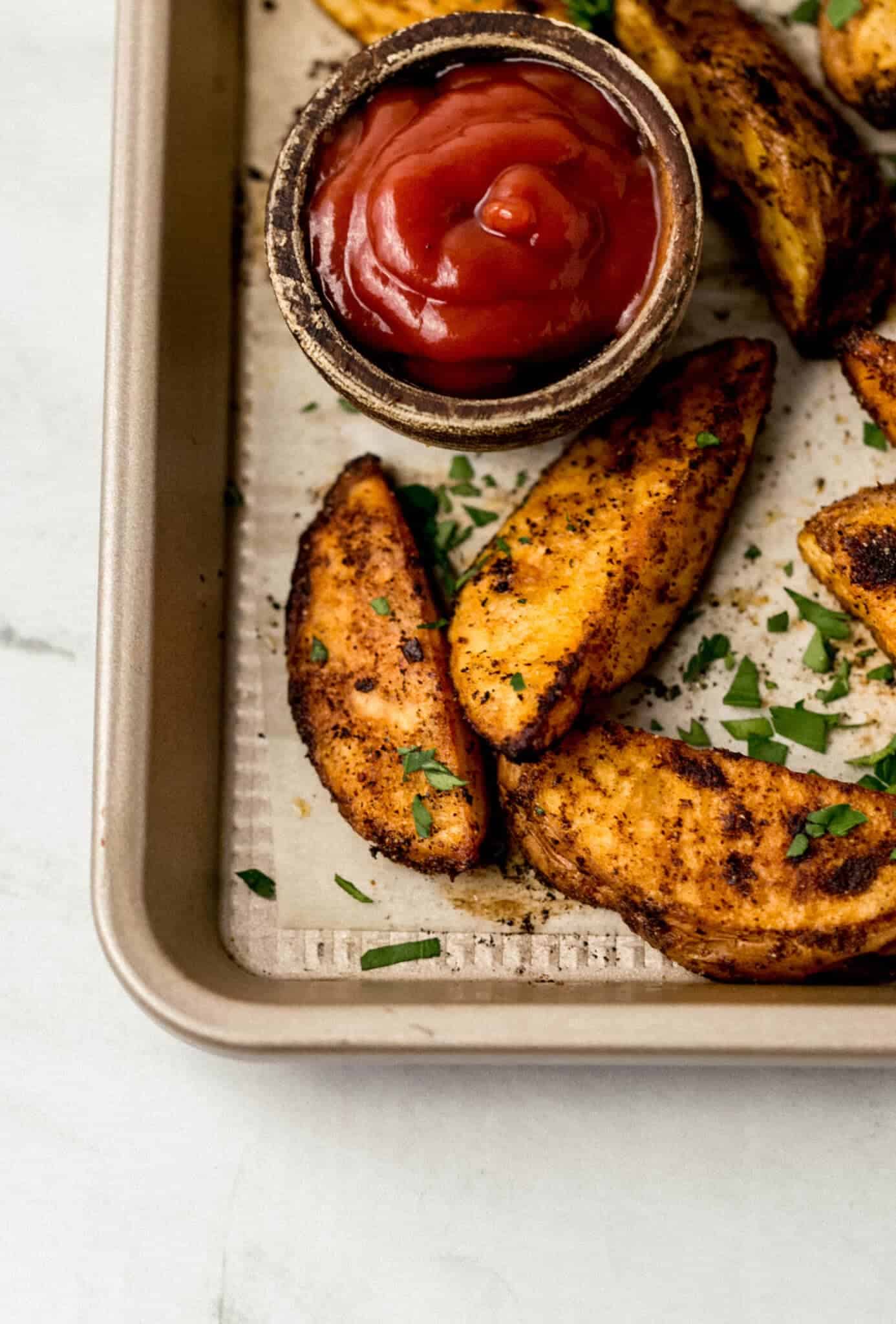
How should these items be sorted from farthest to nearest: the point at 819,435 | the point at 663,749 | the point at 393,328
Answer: the point at 819,435, the point at 663,749, the point at 393,328

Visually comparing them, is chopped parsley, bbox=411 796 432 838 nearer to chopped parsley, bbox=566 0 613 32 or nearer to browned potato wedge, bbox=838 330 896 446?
browned potato wedge, bbox=838 330 896 446

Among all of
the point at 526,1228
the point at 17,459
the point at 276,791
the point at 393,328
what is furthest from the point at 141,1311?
the point at 393,328

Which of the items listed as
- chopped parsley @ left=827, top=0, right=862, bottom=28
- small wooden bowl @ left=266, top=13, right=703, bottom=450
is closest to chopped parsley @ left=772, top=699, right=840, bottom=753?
small wooden bowl @ left=266, top=13, right=703, bottom=450

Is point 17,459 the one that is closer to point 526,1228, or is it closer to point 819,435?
point 819,435

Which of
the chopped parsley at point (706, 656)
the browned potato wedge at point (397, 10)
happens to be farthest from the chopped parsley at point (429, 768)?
the browned potato wedge at point (397, 10)

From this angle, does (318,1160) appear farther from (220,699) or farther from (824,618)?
(824,618)

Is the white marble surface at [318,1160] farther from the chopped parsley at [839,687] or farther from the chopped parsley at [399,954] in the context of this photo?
the chopped parsley at [839,687]
